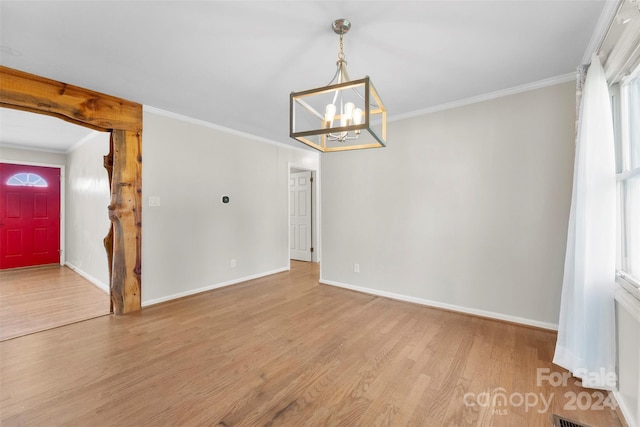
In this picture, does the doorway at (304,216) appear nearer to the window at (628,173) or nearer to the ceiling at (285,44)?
the ceiling at (285,44)

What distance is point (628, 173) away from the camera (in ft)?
5.66

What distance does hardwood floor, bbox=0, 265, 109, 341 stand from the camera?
2.91m

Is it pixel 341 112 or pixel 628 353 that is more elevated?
pixel 341 112

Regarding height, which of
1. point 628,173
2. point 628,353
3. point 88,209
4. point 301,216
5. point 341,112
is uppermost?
point 341,112

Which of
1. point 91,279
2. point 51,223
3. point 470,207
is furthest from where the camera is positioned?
point 51,223

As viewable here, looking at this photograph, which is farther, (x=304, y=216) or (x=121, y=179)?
(x=304, y=216)

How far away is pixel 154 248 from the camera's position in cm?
349

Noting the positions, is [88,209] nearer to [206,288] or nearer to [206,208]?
[206,208]

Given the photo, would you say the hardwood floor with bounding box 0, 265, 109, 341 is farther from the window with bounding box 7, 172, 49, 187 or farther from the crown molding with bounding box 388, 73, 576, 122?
the crown molding with bounding box 388, 73, 576, 122

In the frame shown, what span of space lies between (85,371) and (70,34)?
2.53 meters

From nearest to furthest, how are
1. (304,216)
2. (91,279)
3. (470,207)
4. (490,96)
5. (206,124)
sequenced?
(490,96), (470,207), (206,124), (91,279), (304,216)

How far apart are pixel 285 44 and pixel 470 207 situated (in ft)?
8.52

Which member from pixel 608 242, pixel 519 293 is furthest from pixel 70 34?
pixel 519 293

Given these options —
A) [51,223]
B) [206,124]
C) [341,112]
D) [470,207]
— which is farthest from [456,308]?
[51,223]
